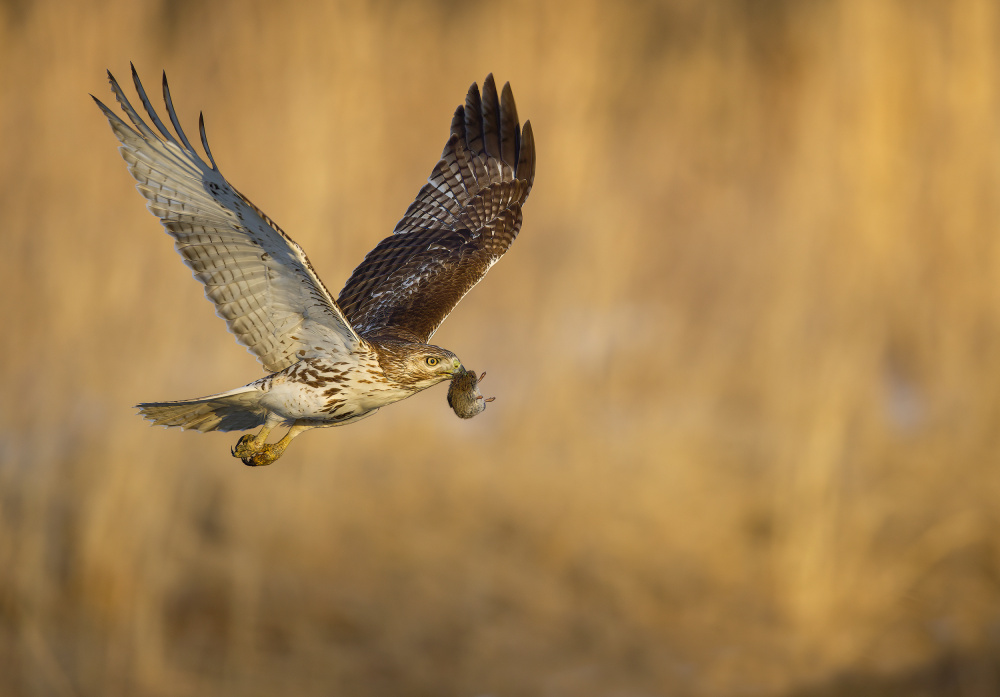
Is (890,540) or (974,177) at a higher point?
(974,177)

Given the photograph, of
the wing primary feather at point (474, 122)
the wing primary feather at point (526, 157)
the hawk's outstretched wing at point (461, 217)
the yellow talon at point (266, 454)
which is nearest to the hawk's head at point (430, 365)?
the yellow talon at point (266, 454)

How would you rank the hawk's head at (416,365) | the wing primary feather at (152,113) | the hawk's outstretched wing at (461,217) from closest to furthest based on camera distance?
1. the wing primary feather at (152,113)
2. the hawk's head at (416,365)
3. the hawk's outstretched wing at (461,217)

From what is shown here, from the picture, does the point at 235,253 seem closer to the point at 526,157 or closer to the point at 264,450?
the point at 264,450

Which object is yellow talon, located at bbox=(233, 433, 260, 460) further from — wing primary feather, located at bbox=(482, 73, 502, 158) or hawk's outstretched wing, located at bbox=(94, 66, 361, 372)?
wing primary feather, located at bbox=(482, 73, 502, 158)

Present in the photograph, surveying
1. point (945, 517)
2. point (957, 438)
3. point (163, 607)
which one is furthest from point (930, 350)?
point (163, 607)

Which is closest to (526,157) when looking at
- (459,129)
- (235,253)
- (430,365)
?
(459,129)

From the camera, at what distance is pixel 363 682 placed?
29.3 feet

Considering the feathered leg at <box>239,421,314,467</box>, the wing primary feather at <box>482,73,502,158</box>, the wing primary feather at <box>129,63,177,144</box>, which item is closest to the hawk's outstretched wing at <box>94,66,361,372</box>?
the wing primary feather at <box>129,63,177,144</box>

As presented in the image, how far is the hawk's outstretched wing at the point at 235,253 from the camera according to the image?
12.5 feet

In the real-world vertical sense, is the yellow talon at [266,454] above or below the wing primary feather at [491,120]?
below

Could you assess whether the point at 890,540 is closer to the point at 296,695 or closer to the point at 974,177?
the point at 974,177

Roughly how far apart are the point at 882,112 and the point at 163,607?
687 centimetres

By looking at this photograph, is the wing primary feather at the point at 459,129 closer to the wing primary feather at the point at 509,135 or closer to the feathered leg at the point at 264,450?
the wing primary feather at the point at 509,135

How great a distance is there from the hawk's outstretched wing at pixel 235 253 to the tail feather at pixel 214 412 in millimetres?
196
